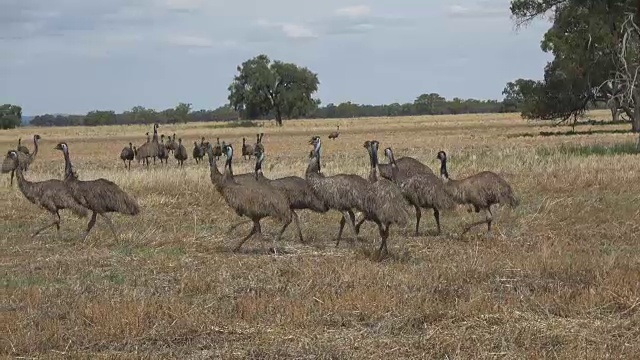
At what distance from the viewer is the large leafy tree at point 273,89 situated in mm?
90881

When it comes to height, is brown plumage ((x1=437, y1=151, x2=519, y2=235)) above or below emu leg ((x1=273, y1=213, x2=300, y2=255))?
above

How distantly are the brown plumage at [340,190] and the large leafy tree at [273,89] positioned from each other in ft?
256

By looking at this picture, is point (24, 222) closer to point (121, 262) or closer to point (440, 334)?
point (121, 262)

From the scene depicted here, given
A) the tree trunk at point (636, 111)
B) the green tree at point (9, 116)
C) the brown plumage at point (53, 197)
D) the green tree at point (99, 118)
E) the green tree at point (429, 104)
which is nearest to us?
the brown plumage at point (53, 197)

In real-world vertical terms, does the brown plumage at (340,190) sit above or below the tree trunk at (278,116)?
above

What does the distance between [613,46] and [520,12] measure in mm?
3429

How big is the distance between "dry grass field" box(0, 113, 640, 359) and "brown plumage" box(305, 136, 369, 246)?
1.82 feet

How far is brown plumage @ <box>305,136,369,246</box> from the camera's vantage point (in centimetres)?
1181

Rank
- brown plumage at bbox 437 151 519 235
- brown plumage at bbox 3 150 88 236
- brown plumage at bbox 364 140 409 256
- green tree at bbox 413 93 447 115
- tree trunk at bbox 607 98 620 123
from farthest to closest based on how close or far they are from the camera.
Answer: green tree at bbox 413 93 447 115, tree trunk at bbox 607 98 620 123, brown plumage at bbox 3 150 88 236, brown plumage at bbox 437 151 519 235, brown plumage at bbox 364 140 409 256

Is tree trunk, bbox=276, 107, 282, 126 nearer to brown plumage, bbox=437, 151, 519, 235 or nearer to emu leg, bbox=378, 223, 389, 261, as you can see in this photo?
brown plumage, bbox=437, 151, 519, 235

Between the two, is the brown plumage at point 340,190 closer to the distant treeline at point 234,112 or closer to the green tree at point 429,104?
the distant treeline at point 234,112

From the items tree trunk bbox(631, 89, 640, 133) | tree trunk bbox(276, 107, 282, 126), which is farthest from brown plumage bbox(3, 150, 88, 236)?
tree trunk bbox(276, 107, 282, 126)

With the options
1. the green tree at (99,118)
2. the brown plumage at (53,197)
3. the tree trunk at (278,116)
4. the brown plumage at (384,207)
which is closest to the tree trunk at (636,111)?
the brown plumage at (384,207)

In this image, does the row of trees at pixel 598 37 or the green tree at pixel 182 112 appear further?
the green tree at pixel 182 112
